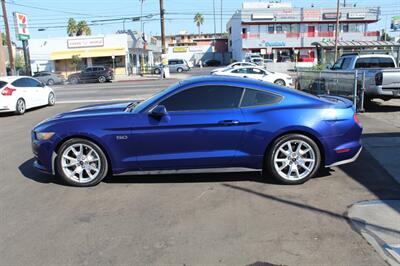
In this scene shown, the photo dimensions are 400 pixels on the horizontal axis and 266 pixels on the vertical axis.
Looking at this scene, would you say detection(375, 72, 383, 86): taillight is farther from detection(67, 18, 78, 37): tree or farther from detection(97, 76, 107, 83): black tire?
detection(67, 18, 78, 37): tree

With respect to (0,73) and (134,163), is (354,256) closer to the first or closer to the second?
(134,163)

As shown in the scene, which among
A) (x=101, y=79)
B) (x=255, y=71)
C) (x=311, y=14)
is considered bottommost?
(x=101, y=79)

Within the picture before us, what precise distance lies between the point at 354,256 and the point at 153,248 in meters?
1.90

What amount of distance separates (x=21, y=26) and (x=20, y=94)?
28698mm

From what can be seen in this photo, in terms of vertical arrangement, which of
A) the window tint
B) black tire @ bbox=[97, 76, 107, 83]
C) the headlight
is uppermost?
the window tint

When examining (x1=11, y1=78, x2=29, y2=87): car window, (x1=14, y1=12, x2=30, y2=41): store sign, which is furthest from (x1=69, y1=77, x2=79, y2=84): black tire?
(x1=11, y1=78, x2=29, y2=87): car window

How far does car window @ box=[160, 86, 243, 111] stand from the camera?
5.53m

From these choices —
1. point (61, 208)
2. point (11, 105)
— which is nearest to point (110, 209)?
point (61, 208)

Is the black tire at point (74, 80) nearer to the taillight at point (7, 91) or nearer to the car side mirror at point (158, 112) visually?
the taillight at point (7, 91)

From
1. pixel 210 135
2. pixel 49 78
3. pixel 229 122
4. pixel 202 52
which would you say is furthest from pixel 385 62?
pixel 202 52

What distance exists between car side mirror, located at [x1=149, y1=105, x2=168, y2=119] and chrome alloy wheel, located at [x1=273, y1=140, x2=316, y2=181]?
168 cm

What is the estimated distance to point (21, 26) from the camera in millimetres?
39219

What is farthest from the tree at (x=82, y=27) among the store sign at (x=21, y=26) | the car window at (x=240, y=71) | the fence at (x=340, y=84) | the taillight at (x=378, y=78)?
the taillight at (x=378, y=78)

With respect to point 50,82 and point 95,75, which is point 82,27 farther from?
point 95,75
